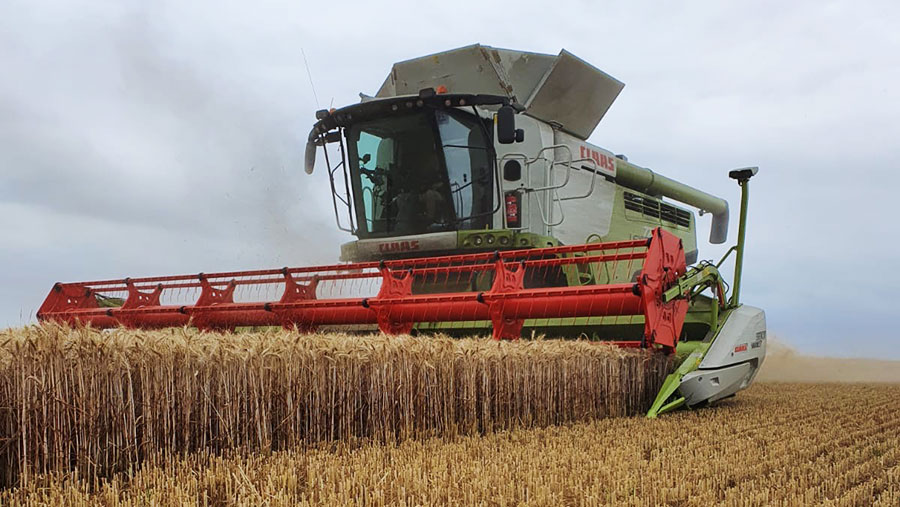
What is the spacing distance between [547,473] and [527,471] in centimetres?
11

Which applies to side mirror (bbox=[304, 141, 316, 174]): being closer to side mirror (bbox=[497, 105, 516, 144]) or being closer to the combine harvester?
the combine harvester

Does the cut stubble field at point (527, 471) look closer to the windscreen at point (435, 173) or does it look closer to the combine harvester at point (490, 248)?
the combine harvester at point (490, 248)

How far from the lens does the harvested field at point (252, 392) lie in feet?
9.24

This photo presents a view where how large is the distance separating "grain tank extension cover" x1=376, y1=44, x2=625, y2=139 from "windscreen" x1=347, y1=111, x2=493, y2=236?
118 cm

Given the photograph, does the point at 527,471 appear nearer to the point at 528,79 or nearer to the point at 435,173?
the point at 435,173

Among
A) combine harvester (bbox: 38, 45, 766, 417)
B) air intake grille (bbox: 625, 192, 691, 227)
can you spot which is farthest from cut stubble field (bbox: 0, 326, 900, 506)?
air intake grille (bbox: 625, 192, 691, 227)

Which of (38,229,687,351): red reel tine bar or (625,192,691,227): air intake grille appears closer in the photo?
(38,229,687,351): red reel tine bar

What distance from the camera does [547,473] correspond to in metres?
3.01

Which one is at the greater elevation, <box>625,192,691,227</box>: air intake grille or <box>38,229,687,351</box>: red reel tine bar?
<box>625,192,691,227</box>: air intake grille

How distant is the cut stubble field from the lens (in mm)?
2660

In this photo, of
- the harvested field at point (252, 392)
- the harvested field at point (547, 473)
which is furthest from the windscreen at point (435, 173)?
the harvested field at point (547, 473)

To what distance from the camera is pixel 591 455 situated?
11.4 ft

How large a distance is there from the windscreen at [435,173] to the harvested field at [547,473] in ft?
10.00

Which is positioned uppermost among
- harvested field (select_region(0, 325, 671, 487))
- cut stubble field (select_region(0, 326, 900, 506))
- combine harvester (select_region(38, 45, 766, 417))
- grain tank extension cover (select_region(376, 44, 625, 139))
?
grain tank extension cover (select_region(376, 44, 625, 139))
